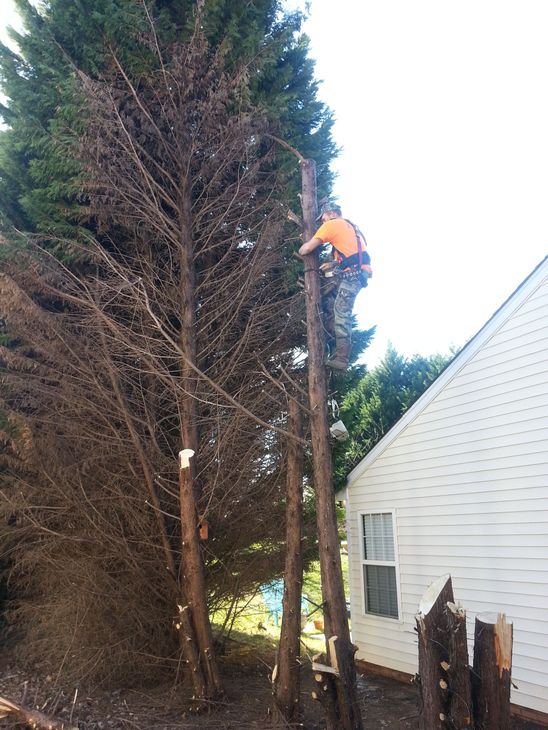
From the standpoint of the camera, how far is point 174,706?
6.12 metres

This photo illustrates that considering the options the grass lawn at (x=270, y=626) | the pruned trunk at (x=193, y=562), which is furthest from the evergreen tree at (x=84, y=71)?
the grass lawn at (x=270, y=626)

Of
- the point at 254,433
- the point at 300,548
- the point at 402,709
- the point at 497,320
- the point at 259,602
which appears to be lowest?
the point at 402,709

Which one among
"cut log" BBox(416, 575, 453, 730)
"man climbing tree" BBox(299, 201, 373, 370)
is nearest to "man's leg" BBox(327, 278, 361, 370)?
"man climbing tree" BBox(299, 201, 373, 370)

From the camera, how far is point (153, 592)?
7148mm

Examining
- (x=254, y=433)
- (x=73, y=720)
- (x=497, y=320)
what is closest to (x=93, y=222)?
(x=254, y=433)

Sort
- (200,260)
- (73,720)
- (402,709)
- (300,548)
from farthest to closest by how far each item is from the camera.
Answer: (200,260) → (402,709) → (300,548) → (73,720)

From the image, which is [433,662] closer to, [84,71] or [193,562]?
[193,562]

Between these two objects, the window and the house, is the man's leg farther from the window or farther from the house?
the window

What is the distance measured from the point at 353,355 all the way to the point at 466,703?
19.0 feet

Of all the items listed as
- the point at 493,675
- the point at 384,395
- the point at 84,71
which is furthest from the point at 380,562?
the point at 84,71

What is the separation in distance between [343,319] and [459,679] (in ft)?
11.4

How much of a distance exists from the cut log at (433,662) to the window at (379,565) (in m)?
3.92

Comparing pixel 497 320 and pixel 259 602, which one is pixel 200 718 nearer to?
pixel 259 602

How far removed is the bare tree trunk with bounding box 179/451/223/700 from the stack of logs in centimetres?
293
